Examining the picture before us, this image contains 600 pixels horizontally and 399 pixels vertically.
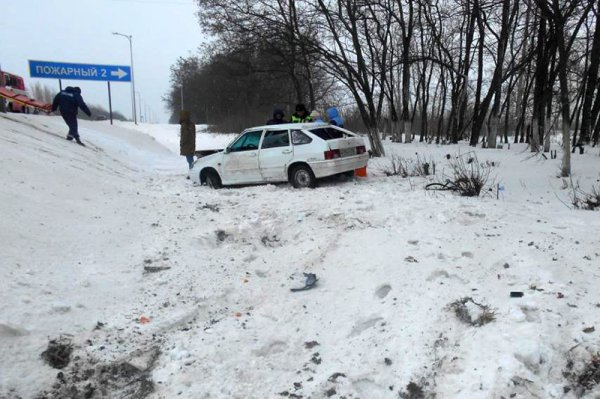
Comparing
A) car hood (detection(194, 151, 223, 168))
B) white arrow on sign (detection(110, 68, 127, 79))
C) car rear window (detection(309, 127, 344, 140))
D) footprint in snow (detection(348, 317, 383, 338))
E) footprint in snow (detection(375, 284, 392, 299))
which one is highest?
white arrow on sign (detection(110, 68, 127, 79))

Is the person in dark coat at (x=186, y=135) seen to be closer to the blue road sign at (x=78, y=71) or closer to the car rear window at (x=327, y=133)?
the car rear window at (x=327, y=133)

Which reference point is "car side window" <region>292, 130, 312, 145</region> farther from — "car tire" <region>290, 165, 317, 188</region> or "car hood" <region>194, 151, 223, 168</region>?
"car hood" <region>194, 151, 223, 168</region>

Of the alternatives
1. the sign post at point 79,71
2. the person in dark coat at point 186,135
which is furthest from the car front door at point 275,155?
the sign post at point 79,71

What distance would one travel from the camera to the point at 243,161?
34.7 feet

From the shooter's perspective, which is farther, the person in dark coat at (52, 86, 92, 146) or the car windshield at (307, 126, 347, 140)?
the person in dark coat at (52, 86, 92, 146)

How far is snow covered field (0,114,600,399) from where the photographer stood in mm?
3033

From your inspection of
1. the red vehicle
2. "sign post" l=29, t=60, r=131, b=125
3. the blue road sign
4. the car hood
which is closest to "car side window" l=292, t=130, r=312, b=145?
the car hood

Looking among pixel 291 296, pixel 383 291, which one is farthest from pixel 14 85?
pixel 383 291

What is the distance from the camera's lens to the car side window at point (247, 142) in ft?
34.4

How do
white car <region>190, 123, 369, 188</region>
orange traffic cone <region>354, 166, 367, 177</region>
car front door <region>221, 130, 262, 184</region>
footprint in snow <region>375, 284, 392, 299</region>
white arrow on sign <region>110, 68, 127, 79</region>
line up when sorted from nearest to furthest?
footprint in snow <region>375, 284, 392, 299</region> → white car <region>190, 123, 369, 188</region> → car front door <region>221, 130, 262, 184</region> → orange traffic cone <region>354, 166, 367, 177</region> → white arrow on sign <region>110, 68, 127, 79</region>

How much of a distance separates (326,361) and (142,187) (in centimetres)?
712

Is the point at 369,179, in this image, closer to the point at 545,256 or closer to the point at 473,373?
the point at 545,256

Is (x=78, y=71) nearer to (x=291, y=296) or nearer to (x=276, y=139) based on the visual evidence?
(x=276, y=139)

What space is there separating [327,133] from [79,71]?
22098 mm
